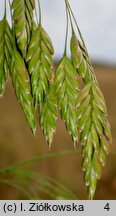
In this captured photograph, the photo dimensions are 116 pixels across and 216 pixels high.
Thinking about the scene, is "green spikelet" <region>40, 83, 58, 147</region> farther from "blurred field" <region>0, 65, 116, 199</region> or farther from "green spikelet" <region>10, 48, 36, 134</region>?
"blurred field" <region>0, 65, 116, 199</region>

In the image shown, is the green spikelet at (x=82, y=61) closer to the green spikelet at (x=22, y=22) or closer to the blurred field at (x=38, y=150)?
Result: the green spikelet at (x=22, y=22)

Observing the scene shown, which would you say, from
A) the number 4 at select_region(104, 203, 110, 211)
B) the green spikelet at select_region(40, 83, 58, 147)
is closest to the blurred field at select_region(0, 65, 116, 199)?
the number 4 at select_region(104, 203, 110, 211)

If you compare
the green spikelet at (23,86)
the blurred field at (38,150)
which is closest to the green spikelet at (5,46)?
the green spikelet at (23,86)

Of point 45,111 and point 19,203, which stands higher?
point 45,111

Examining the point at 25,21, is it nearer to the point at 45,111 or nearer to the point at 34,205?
the point at 45,111

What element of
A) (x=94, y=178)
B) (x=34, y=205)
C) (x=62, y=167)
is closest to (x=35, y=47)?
(x=94, y=178)

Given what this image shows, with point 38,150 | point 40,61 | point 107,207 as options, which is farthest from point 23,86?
point 38,150

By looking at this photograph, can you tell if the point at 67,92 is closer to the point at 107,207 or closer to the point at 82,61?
the point at 82,61

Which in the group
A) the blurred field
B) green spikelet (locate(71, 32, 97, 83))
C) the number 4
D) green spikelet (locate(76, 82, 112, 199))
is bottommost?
the blurred field
